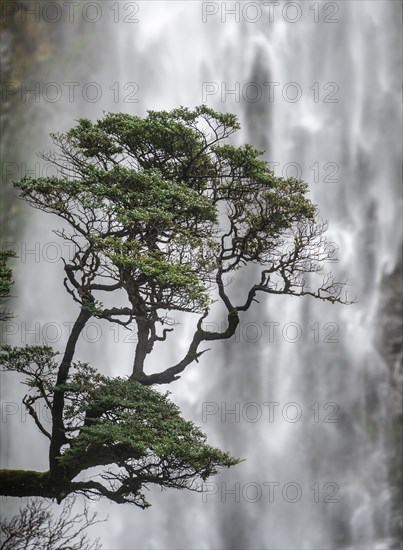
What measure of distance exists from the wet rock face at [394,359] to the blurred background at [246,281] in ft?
0.10

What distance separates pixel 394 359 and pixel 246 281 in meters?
3.63

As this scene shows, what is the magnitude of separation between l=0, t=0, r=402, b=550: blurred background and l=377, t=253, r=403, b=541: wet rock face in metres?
0.03

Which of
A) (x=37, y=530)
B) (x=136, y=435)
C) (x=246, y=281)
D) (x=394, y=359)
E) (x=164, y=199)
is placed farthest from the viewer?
(x=246, y=281)

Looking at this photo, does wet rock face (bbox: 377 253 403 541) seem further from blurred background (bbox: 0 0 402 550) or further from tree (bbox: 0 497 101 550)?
tree (bbox: 0 497 101 550)

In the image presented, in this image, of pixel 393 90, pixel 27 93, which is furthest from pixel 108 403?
pixel 27 93

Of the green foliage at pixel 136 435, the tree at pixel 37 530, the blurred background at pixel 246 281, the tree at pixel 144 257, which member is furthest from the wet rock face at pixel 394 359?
the green foliage at pixel 136 435

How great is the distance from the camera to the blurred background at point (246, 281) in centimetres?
1481

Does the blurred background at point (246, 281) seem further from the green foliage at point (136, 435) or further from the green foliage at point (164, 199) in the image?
the green foliage at point (136, 435)

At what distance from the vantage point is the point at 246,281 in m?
17.0

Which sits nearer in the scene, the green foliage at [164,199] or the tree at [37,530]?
the tree at [37,530]

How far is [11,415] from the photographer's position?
16594 mm

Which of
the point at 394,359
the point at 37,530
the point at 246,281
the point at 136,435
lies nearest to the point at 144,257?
the point at 136,435

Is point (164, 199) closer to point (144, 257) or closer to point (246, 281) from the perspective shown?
point (144, 257)

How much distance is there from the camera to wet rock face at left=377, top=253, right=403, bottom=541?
14.6 metres
